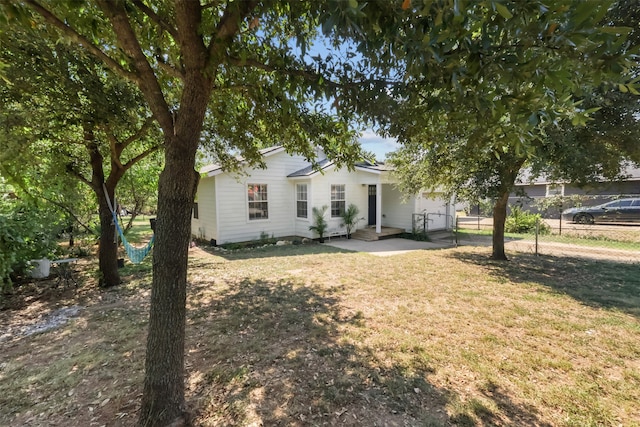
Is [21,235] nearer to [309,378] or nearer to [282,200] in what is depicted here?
[309,378]

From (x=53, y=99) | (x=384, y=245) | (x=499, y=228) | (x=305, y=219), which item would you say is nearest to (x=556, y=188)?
(x=499, y=228)

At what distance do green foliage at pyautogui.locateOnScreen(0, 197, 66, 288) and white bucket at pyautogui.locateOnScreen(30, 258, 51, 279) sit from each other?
0.41ft

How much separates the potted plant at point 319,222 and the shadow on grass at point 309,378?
6.97m

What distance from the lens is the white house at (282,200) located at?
10664 mm

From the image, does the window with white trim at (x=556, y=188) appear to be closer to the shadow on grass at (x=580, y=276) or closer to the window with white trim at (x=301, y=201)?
the shadow on grass at (x=580, y=276)

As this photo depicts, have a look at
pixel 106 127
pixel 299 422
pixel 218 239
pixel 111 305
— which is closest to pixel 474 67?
pixel 299 422

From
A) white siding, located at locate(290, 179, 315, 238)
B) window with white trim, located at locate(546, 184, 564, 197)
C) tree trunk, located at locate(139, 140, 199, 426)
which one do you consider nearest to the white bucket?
tree trunk, located at locate(139, 140, 199, 426)

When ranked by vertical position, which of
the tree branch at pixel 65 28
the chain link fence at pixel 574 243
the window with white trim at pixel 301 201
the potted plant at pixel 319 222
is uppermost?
the tree branch at pixel 65 28

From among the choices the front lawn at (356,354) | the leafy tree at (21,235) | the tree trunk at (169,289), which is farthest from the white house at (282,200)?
the tree trunk at (169,289)

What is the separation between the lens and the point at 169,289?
2070 millimetres

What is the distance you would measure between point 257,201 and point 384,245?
518cm

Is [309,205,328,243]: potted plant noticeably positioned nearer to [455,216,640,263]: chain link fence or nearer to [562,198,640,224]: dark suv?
[455,216,640,263]: chain link fence

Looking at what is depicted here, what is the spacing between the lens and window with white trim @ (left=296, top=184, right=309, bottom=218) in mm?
11758

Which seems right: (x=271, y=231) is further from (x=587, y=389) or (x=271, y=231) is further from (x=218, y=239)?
(x=587, y=389)
